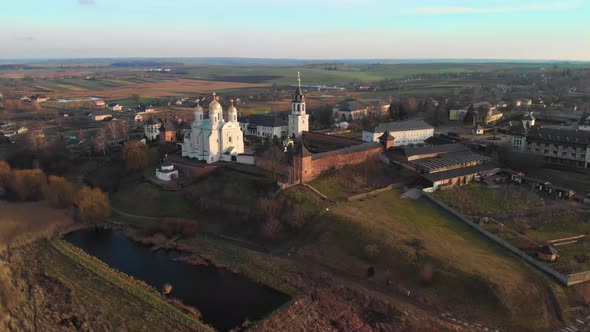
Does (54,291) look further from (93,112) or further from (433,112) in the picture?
(93,112)

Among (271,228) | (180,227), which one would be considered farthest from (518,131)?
(180,227)

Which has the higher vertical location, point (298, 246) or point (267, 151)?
point (267, 151)

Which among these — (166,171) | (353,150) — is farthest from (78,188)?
(353,150)

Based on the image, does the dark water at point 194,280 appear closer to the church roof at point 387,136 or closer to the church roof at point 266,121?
the church roof at point 387,136

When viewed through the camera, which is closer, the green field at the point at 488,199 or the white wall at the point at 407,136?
the green field at the point at 488,199

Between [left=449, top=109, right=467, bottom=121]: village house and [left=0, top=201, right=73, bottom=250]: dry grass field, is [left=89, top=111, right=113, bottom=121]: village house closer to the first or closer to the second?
[left=0, top=201, right=73, bottom=250]: dry grass field

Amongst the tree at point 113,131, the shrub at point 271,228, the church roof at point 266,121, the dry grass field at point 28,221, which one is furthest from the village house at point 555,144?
the tree at point 113,131

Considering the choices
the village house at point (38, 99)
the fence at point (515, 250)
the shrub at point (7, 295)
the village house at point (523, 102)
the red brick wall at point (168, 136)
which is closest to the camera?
the shrub at point (7, 295)

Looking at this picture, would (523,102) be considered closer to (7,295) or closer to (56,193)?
(56,193)
